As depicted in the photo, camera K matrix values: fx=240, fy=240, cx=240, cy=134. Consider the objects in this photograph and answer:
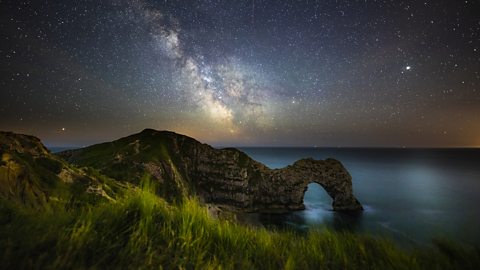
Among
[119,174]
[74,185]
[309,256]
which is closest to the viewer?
[309,256]

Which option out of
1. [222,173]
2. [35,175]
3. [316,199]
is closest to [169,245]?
[35,175]

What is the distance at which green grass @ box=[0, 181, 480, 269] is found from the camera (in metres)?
2.46

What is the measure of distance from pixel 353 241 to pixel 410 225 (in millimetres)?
65236

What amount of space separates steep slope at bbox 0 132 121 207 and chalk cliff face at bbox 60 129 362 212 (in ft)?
98.3

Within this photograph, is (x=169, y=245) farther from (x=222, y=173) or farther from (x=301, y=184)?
(x=301, y=184)

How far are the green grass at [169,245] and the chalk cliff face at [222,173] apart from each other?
38.8 m

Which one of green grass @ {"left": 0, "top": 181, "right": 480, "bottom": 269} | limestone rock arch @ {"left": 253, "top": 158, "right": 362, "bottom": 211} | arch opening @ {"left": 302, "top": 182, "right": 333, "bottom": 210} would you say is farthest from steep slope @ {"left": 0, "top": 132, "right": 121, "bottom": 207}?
arch opening @ {"left": 302, "top": 182, "right": 333, "bottom": 210}

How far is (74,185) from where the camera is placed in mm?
10289

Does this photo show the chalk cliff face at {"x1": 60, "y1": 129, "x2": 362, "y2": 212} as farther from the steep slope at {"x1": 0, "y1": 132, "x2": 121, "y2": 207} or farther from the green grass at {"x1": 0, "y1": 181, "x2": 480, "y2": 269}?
the green grass at {"x1": 0, "y1": 181, "x2": 480, "y2": 269}

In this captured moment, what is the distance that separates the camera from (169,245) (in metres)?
3.13

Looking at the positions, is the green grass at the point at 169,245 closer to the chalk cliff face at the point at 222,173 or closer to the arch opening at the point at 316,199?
the chalk cliff face at the point at 222,173

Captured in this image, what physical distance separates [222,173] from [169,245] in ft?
184

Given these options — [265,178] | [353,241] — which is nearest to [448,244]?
[353,241]

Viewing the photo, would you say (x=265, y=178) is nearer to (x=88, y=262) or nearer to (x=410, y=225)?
(x=410, y=225)
